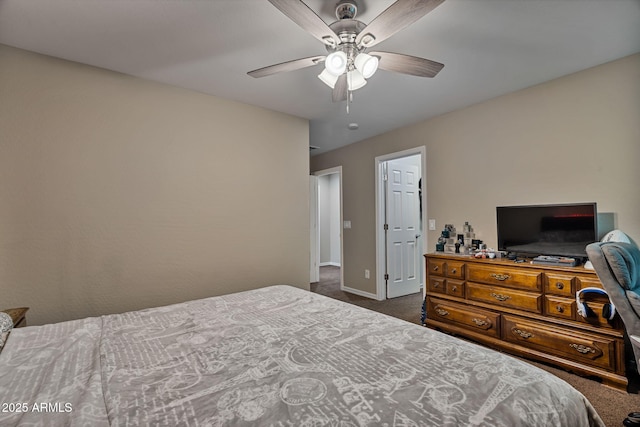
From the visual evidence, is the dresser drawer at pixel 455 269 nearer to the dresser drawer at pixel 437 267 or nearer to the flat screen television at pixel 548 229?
the dresser drawer at pixel 437 267

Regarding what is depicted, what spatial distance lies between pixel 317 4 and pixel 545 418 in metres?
A: 2.10

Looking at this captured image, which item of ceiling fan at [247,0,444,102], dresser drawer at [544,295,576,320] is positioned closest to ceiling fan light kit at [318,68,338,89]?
ceiling fan at [247,0,444,102]

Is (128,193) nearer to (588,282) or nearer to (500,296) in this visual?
(500,296)

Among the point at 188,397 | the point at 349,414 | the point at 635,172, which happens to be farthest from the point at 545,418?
the point at 635,172

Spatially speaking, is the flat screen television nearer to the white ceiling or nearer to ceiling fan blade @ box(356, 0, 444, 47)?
the white ceiling

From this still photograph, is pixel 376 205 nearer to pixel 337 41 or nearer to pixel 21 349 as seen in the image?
pixel 337 41

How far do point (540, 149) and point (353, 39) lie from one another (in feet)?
7.16

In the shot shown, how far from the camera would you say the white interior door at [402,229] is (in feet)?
14.3

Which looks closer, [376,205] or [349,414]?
[349,414]

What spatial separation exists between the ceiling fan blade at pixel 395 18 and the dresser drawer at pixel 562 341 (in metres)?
2.46

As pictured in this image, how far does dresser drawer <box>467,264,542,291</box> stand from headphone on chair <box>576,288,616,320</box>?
0.90ft

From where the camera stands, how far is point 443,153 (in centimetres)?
347

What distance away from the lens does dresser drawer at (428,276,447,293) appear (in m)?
3.00

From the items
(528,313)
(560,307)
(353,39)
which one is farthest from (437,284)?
(353,39)
